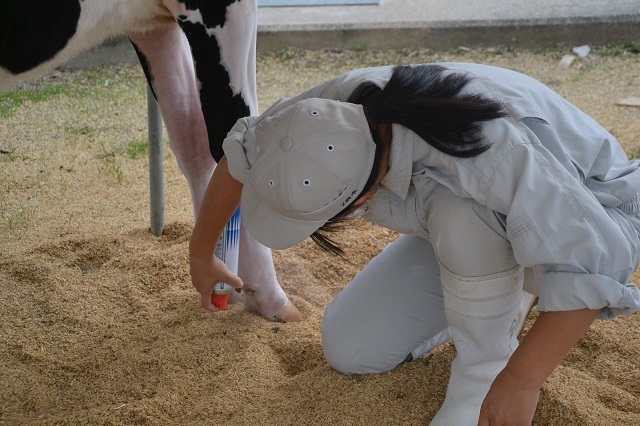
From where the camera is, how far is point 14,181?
2.86 meters

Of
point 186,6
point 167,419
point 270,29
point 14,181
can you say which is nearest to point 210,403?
point 167,419

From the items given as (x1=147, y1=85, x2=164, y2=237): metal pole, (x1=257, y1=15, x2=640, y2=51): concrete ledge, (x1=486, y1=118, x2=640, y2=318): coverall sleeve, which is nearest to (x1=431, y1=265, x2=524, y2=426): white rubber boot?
(x1=486, y1=118, x2=640, y2=318): coverall sleeve

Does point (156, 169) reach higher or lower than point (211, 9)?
lower

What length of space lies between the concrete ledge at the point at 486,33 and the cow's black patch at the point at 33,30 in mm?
2675

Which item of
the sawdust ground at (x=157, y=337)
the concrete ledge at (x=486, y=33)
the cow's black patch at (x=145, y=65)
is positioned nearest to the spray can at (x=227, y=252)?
the sawdust ground at (x=157, y=337)

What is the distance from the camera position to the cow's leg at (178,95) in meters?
1.92

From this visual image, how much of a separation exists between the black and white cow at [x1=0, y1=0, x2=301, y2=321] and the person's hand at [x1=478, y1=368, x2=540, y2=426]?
0.81 meters

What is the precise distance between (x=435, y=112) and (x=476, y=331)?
1.39ft

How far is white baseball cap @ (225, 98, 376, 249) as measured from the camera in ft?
4.26

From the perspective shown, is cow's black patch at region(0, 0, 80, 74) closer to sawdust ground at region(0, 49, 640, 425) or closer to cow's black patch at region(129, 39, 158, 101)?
cow's black patch at region(129, 39, 158, 101)

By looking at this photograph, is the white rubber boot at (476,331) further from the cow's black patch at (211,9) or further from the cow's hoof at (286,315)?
the cow's black patch at (211,9)

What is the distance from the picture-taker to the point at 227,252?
188 cm

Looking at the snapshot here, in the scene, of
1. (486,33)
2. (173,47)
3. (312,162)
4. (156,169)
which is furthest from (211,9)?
(486,33)

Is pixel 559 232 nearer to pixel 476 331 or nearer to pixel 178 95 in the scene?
pixel 476 331
